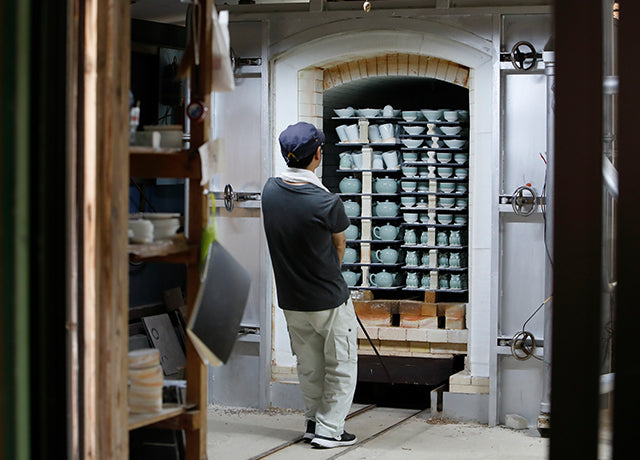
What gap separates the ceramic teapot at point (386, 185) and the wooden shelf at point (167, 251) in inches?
145

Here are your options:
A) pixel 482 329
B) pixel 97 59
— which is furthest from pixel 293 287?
pixel 97 59

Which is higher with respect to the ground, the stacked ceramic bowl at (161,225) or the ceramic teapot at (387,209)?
the ceramic teapot at (387,209)

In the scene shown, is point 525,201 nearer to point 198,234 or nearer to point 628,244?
point 198,234

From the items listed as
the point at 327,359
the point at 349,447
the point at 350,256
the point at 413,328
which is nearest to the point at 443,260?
the point at 413,328

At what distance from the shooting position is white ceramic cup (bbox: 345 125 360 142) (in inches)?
256

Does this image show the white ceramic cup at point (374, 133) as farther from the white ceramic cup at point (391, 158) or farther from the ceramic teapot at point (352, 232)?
the ceramic teapot at point (352, 232)

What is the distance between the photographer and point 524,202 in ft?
18.1

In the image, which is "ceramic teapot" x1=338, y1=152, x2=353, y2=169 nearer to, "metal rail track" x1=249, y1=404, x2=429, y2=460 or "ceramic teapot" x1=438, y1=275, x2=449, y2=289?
"ceramic teapot" x1=438, y1=275, x2=449, y2=289

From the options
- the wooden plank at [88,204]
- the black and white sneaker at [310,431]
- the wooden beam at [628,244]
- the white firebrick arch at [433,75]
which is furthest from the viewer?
the white firebrick arch at [433,75]

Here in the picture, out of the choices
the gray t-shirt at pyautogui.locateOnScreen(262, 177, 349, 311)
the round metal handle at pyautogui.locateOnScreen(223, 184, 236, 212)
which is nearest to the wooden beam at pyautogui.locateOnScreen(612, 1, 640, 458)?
the gray t-shirt at pyautogui.locateOnScreen(262, 177, 349, 311)

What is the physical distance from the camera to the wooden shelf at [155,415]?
8.50 ft

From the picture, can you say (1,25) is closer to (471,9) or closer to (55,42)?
(55,42)

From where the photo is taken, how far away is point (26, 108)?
88.0 inches

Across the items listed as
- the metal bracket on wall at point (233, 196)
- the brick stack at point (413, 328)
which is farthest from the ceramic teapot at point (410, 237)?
the metal bracket on wall at point (233, 196)
